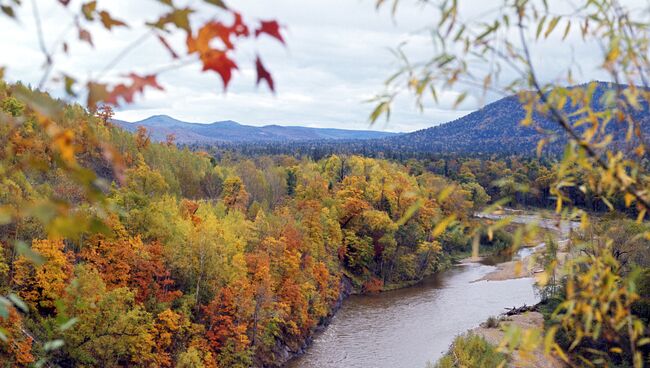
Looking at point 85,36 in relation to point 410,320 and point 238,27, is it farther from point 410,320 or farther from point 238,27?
point 410,320

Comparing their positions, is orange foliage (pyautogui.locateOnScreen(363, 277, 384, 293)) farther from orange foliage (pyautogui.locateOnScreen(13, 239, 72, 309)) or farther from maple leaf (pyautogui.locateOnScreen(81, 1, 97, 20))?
maple leaf (pyautogui.locateOnScreen(81, 1, 97, 20))

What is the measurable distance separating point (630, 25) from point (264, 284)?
22.4 m

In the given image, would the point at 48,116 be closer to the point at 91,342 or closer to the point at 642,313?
the point at 91,342

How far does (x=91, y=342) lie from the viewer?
56.9 feet

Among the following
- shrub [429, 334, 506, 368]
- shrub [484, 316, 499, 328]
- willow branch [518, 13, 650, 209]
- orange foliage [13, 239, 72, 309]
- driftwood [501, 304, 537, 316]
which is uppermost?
willow branch [518, 13, 650, 209]

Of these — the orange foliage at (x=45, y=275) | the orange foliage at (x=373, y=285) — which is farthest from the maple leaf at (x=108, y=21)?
the orange foliage at (x=373, y=285)

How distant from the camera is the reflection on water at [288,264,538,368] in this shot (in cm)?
2480

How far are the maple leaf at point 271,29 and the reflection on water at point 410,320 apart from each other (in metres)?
23.4

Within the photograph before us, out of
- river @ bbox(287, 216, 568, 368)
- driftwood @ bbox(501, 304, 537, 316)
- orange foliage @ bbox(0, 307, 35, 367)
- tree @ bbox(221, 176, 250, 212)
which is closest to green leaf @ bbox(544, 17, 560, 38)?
orange foliage @ bbox(0, 307, 35, 367)

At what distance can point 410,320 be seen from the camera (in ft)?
99.6

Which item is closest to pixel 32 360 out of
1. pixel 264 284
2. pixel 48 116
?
pixel 264 284

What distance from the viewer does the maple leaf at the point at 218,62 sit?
1601 millimetres

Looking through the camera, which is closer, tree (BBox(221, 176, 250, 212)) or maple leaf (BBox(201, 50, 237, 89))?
maple leaf (BBox(201, 50, 237, 89))

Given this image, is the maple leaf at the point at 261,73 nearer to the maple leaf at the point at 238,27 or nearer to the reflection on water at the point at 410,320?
the maple leaf at the point at 238,27
